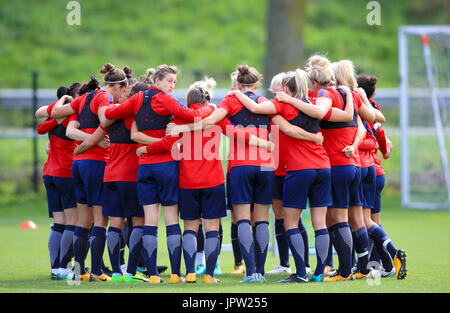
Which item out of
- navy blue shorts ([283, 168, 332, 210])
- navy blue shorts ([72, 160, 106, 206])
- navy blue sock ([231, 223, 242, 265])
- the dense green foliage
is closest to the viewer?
navy blue shorts ([283, 168, 332, 210])

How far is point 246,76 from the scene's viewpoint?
6613 millimetres

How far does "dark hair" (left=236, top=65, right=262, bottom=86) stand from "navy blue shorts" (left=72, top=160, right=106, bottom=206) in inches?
59.6

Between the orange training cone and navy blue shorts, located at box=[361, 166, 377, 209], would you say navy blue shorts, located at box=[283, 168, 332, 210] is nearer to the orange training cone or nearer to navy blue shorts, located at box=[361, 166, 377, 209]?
navy blue shorts, located at box=[361, 166, 377, 209]

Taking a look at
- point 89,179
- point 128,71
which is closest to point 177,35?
point 128,71

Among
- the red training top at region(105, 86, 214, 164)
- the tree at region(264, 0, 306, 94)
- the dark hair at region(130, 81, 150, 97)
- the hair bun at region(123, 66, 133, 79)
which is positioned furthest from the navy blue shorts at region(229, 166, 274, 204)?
the tree at region(264, 0, 306, 94)

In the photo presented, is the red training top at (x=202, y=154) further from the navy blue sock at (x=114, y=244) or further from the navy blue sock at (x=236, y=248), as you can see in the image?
the navy blue sock at (x=236, y=248)

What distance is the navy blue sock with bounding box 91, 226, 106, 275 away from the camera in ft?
21.7

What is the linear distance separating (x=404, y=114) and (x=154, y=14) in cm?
1620

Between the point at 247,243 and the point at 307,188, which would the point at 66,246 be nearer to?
the point at 247,243

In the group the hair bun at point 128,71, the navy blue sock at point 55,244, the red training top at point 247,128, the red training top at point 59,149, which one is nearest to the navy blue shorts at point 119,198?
the red training top at point 59,149

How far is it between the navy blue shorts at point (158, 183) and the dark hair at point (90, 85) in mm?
1072

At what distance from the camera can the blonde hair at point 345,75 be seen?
6.73 m

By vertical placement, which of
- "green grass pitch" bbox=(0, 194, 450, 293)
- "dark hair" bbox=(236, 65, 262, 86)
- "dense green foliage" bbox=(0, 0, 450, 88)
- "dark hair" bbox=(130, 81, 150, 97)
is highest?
"dense green foliage" bbox=(0, 0, 450, 88)
